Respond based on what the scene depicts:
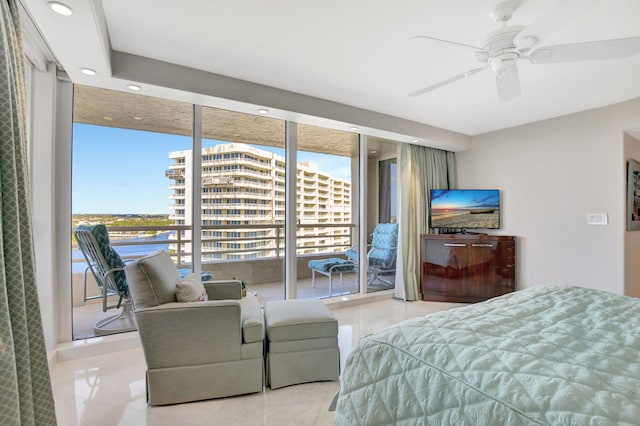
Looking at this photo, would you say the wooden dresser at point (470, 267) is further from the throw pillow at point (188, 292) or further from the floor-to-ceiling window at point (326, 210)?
the throw pillow at point (188, 292)

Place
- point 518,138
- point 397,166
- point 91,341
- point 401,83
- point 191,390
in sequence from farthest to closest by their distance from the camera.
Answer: point 397,166 < point 518,138 < point 401,83 < point 91,341 < point 191,390

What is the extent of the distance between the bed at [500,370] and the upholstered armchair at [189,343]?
3.12 ft

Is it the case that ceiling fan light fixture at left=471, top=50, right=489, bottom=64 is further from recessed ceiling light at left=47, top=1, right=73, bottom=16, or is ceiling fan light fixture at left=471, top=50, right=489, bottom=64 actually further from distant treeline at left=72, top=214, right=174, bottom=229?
distant treeline at left=72, top=214, right=174, bottom=229

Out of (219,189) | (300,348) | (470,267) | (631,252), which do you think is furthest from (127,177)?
(631,252)

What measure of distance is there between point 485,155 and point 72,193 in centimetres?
491

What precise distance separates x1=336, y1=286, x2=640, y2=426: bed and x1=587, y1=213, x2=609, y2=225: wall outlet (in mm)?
2420

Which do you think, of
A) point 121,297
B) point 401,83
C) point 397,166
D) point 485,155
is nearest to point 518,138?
point 485,155

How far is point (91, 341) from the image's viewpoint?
2645 millimetres

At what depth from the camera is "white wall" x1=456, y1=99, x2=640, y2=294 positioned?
3.35m

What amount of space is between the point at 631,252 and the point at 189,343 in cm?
451

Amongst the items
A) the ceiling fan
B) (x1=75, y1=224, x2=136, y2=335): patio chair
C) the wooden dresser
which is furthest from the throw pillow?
the wooden dresser

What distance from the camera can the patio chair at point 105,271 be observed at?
2641 mm

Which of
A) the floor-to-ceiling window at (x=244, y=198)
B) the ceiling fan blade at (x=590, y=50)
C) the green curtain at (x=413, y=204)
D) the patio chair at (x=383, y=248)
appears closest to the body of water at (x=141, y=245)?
the floor-to-ceiling window at (x=244, y=198)

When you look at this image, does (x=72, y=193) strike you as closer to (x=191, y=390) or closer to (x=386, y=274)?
(x=191, y=390)
